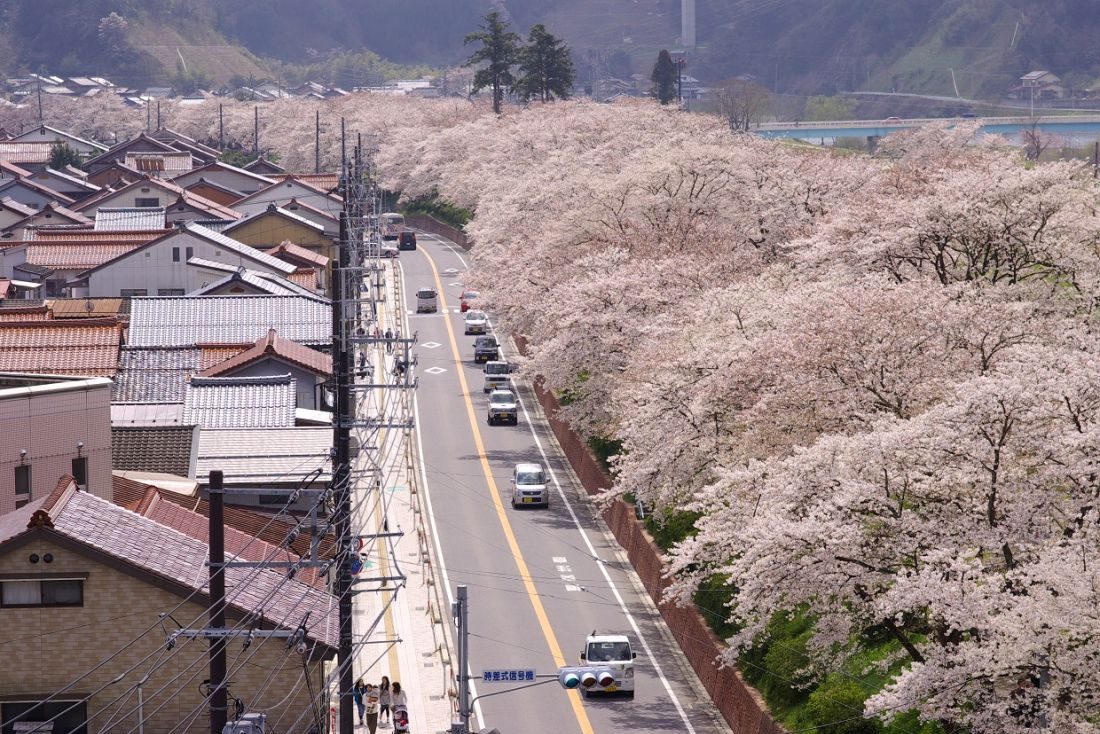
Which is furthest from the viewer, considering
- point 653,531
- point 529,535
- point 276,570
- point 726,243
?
point 726,243

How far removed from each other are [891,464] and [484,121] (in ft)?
306

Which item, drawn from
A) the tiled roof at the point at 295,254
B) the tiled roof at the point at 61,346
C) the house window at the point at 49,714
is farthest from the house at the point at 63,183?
the house window at the point at 49,714

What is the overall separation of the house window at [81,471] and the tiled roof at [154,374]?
33.5 ft

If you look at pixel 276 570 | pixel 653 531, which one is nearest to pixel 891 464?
pixel 276 570

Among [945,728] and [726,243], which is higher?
[726,243]

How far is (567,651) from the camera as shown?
33594 millimetres

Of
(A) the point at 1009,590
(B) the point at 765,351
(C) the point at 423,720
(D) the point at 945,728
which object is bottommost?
(C) the point at 423,720

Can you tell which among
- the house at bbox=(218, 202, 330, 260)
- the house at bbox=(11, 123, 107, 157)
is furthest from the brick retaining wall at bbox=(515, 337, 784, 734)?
the house at bbox=(11, 123, 107, 157)

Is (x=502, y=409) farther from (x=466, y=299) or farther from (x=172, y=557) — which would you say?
(x=172, y=557)

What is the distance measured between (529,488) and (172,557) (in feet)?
77.0

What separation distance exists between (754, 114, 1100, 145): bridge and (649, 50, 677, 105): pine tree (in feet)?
28.6

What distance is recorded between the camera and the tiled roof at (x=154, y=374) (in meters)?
39.4

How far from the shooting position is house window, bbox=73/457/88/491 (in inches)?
1097

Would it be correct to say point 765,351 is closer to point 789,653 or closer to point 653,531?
point 789,653
